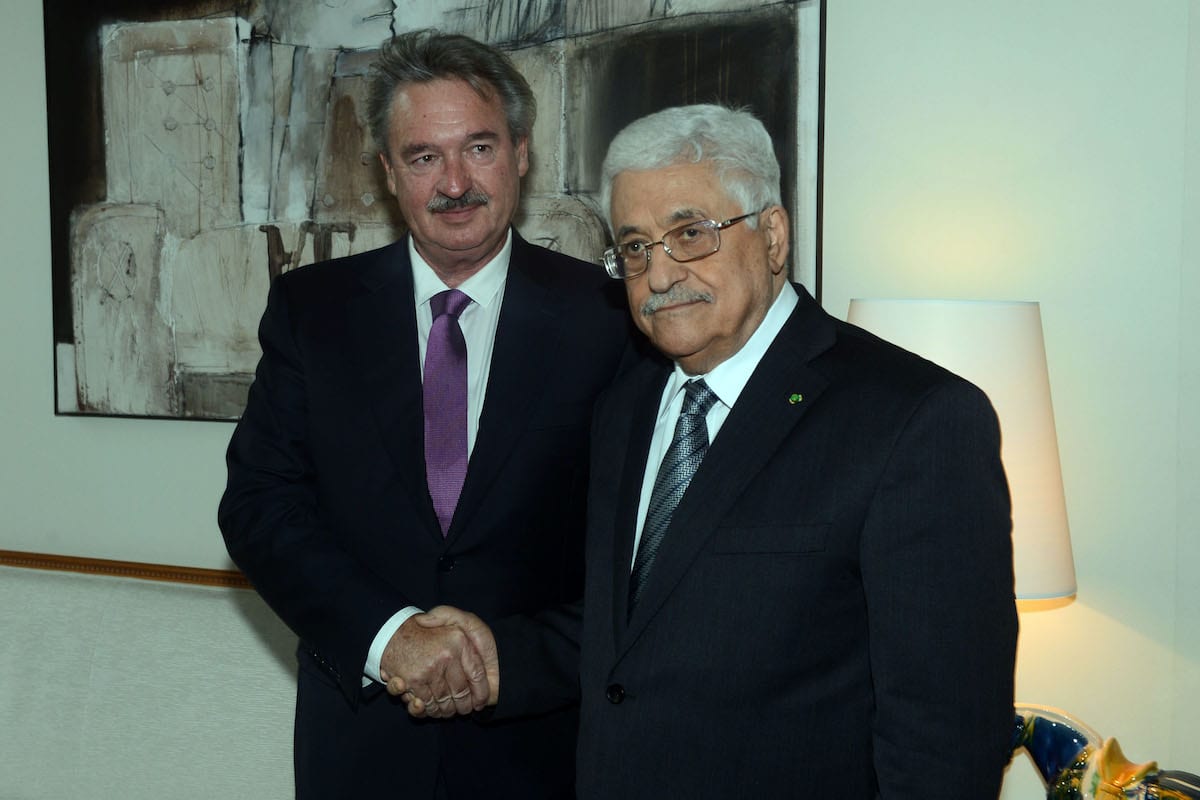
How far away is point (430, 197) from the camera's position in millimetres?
1729

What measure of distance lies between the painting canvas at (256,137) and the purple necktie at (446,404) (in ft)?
2.27

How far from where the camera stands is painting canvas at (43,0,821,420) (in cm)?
227

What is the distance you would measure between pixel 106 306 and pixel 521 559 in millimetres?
1742

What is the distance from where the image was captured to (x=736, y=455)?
1.30 meters

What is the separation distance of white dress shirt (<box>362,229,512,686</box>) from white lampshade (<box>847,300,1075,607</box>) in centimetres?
73

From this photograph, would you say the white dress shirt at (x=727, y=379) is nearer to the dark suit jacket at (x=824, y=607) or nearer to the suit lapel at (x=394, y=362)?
the dark suit jacket at (x=824, y=607)

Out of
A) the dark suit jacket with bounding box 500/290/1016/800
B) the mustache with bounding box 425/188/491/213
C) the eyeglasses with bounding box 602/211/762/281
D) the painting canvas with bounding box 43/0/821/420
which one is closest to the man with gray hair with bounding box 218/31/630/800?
the mustache with bounding box 425/188/491/213

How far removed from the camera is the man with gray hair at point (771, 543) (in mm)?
1154

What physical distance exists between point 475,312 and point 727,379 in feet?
1.95

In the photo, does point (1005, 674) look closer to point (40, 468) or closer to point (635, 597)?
point (635, 597)

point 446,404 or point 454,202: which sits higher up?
point 454,202

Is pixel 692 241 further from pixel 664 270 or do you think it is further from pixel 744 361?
pixel 744 361

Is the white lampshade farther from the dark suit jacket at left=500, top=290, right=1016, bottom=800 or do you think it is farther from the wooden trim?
the wooden trim

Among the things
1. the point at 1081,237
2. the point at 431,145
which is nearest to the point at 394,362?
the point at 431,145
